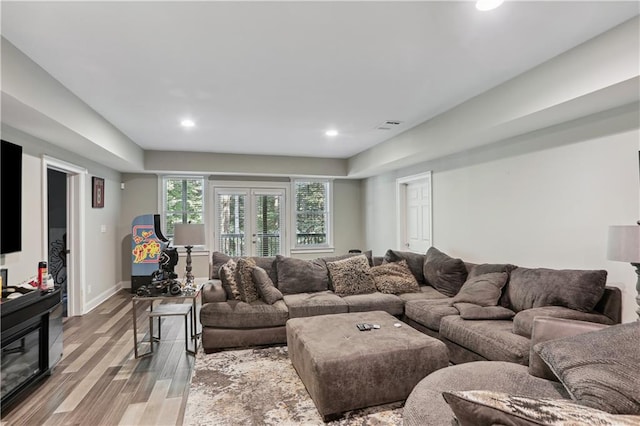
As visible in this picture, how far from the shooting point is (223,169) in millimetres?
6457

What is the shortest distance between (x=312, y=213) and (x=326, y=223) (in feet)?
1.32

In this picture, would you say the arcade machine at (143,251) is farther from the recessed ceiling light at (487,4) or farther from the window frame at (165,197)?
the recessed ceiling light at (487,4)

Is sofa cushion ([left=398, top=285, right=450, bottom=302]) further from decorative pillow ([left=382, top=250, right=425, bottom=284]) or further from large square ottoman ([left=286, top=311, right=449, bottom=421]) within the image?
large square ottoman ([left=286, top=311, right=449, bottom=421])

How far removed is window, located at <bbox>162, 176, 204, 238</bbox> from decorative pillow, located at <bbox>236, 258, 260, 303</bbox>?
3547mm

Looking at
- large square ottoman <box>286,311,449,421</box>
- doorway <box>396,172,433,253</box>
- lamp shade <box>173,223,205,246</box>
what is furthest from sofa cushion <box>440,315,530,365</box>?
lamp shade <box>173,223,205,246</box>

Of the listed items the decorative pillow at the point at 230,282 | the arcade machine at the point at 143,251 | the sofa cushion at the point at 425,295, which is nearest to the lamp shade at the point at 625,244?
the sofa cushion at the point at 425,295

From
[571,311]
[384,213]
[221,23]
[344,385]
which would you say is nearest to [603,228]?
[571,311]

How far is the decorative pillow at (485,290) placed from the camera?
10.8 feet

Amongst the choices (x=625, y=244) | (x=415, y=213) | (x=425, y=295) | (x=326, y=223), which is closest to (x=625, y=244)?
(x=625, y=244)

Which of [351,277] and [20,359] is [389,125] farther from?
[20,359]

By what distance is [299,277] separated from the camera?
4.26m

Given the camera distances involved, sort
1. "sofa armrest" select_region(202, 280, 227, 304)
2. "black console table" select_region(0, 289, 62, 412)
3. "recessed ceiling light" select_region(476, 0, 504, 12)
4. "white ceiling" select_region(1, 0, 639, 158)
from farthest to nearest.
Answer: "sofa armrest" select_region(202, 280, 227, 304) < "black console table" select_region(0, 289, 62, 412) < "white ceiling" select_region(1, 0, 639, 158) < "recessed ceiling light" select_region(476, 0, 504, 12)

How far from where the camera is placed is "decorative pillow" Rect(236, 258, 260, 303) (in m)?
3.71

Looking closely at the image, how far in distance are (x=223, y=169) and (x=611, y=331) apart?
19.5 feet
